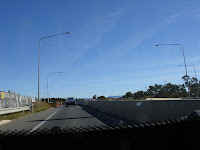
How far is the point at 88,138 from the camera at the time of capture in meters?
1.87

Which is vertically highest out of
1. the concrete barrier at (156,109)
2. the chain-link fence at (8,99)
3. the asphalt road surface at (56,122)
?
the chain-link fence at (8,99)

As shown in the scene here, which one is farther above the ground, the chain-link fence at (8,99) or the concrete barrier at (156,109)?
the chain-link fence at (8,99)

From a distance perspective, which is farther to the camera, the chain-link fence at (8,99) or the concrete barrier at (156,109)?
the chain-link fence at (8,99)

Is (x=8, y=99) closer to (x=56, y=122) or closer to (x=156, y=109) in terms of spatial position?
(x=56, y=122)

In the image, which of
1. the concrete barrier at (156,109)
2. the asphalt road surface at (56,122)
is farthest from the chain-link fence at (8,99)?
the concrete barrier at (156,109)

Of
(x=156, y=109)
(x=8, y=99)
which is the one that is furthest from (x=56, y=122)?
(x=8, y=99)

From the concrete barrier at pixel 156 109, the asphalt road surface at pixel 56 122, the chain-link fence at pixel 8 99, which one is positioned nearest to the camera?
the concrete barrier at pixel 156 109

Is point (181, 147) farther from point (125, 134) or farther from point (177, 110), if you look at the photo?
point (177, 110)

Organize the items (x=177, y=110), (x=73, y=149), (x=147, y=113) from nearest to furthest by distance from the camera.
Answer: (x=73, y=149) → (x=177, y=110) → (x=147, y=113)

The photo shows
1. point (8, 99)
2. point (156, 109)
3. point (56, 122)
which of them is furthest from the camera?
point (8, 99)

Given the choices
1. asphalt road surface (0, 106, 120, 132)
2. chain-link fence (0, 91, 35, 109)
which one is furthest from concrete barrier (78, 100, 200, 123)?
chain-link fence (0, 91, 35, 109)

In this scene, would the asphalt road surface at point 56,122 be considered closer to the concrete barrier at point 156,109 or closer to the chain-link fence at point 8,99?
the concrete barrier at point 156,109

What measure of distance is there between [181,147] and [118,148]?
0.54m

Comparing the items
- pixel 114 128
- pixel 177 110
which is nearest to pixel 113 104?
pixel 177 110
